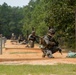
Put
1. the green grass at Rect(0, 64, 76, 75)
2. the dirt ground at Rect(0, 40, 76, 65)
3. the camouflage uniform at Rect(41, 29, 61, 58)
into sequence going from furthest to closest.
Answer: the camouflage uniform at Rect(41, 29, 61, 58), the dirt ground at Rect(0, 40, 76, 65), the green grass at Rect(0, 64, 76, 75)

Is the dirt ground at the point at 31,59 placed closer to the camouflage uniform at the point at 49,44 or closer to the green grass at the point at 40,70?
the camouflage uniform at the point at 49,44

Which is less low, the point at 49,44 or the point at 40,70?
the point at 49,44

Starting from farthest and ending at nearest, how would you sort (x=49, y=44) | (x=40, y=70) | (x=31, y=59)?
(x=49, y=44), (x=31, y=59), (x=40, y=70)

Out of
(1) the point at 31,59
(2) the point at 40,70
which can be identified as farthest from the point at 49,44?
(2) the point at 40,70

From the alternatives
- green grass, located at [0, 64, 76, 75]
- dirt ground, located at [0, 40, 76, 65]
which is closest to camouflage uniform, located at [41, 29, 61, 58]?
dirt ground, located at [0, 40, 76, 65]

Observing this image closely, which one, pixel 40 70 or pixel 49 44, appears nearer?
pixel 40 70

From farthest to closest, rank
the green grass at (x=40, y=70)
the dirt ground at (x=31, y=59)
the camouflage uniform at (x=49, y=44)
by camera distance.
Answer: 1. the camouflage uniform at (x=49, y=44)
2. the dirt ground at (x=31, y=59)
3. the green grass at (x=40, y=70)

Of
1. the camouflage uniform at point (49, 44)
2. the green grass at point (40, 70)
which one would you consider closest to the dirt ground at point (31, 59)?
the camouflage uniform at point (49, 44)

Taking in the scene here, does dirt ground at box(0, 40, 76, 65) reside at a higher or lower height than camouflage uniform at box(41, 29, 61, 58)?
lower

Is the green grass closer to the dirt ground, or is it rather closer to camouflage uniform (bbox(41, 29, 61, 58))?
the dirt ground

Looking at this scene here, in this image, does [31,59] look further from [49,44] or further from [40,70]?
[40,70]

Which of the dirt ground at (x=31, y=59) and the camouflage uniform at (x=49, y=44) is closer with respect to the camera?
the dirt ground at (x=31, y=59)

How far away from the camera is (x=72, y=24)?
94.3 feet

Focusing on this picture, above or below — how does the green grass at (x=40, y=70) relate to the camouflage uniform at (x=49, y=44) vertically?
below
